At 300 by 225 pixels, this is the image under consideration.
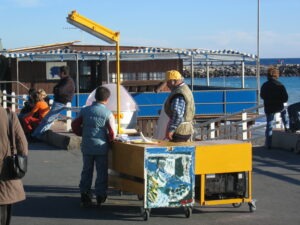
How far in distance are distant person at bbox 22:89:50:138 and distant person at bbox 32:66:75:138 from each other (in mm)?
295

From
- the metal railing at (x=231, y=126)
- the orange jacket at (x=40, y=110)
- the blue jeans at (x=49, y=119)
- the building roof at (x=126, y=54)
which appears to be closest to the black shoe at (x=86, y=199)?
the metal railing at (x=231, y=126)

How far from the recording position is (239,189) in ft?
27.1

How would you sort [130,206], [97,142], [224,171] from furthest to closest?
[130,206], [97,142], [224,171]

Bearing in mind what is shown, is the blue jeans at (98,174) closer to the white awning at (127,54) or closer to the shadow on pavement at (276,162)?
the shadow on pavement at (276,162)

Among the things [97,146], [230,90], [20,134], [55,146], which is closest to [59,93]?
[55,146]

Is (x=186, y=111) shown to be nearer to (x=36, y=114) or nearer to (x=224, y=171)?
(x=224, y=171)

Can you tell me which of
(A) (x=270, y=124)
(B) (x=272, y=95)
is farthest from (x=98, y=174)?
(A) (x=270, y=124)

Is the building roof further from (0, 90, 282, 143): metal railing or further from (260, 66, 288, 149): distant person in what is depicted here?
(260, 66, 288, 149): distant person

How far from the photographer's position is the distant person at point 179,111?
855 cm

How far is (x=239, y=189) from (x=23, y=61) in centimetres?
2039

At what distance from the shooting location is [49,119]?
15.4m

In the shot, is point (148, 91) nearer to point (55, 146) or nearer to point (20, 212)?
point (55, 146)

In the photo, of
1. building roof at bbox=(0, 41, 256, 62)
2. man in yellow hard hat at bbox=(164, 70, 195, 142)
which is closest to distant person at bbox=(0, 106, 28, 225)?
man in yellow hard hat at bbox=(164, 70, 195, 142)

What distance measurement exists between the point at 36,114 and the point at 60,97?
1.34 metres
